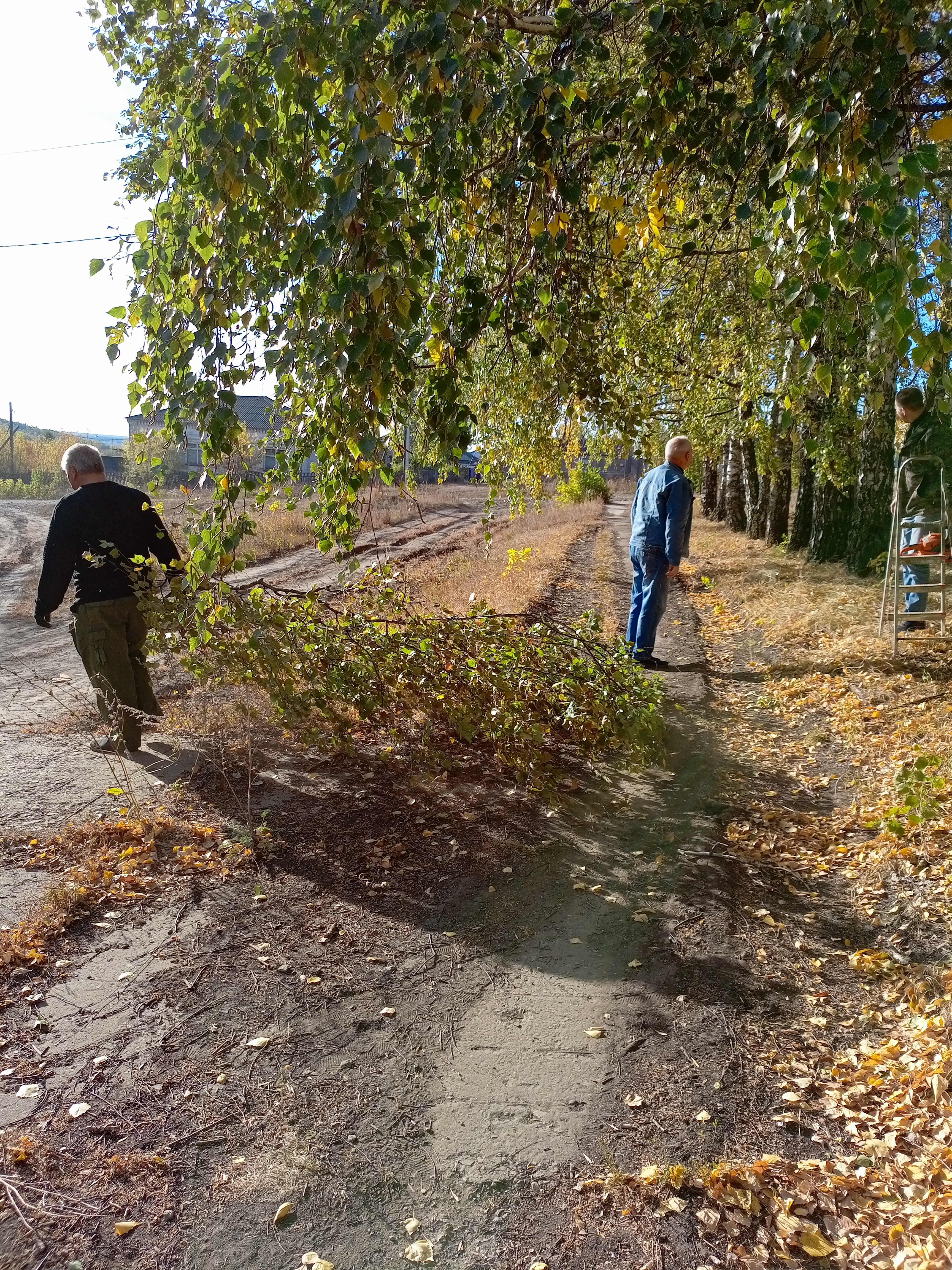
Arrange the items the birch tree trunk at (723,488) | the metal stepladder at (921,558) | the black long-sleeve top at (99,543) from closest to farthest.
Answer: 1. the black long-sleeve top at (99,543)
2. the metal stepladder at (921,558)
3. the birch tree trunk at (723,488)

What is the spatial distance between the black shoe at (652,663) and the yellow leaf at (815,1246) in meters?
5.97

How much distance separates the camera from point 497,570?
1464 centimetres

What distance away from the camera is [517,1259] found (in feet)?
7.93

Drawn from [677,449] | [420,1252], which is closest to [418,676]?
[420,1252]

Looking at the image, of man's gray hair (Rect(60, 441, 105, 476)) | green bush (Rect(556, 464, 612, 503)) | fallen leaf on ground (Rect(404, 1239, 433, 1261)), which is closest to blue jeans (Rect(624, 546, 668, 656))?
man's gray hair (Rect(60, 441, 105, 476))

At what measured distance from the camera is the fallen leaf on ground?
2.42 m

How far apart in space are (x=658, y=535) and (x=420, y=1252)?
21.0ft

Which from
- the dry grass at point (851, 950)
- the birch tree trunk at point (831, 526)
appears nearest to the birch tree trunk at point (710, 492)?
the birch tree trunk at point (831, 526)

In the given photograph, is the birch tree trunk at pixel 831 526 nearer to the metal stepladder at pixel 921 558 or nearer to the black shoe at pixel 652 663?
the metal stepladder at pixel 921 558

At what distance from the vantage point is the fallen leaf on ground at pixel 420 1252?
2.42 metres

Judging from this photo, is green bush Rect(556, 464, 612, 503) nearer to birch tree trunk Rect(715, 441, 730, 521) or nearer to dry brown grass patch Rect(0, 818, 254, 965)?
birch tree trunk Rect(715, 441, 730, 521)

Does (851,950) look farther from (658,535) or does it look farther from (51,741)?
(51,741)

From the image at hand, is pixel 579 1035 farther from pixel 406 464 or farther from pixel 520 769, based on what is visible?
pixel 406 464

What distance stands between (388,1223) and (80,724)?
525 cm
